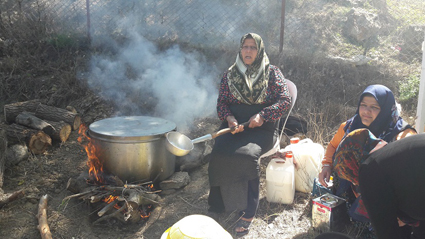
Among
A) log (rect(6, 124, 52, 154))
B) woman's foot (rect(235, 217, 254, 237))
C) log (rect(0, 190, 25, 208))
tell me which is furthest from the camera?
log (rect(6, 124, 52, 154))

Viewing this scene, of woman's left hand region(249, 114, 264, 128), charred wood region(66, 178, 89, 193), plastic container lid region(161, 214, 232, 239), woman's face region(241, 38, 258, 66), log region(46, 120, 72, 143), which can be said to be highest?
woman's face region(241, 38, 258, 66)

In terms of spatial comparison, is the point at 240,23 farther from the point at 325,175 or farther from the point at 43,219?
the point at 43,219

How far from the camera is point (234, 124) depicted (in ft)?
11.5

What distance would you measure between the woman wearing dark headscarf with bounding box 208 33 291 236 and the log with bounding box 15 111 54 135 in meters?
2.56

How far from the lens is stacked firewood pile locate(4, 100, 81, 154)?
4367 millimetres

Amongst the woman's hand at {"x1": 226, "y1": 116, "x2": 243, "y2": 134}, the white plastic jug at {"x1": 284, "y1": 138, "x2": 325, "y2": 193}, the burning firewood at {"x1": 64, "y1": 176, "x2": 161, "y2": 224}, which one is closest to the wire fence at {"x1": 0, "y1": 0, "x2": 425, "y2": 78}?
the white plastic jug at {"x1": 284, "y1": 138, "x2": 325, "y2": 193}

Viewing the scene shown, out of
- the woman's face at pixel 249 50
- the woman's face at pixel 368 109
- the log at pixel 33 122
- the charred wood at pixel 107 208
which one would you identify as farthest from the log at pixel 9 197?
the woman's face at pixel 368 109

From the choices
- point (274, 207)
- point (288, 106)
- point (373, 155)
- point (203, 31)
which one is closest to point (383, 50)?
point (203, 31)

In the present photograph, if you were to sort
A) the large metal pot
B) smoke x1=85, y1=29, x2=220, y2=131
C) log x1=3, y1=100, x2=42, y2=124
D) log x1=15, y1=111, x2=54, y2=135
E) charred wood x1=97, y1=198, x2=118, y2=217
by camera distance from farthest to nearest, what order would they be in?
smoke x1=85, y1=29, x2=220, y2=131, log x1=3, y1=100, x2=42, y2=124, log x1=15, y1=111, x2=54, y2=135, the large metal pot, charred wood x1=97, y1=198, x2=118, y2=217

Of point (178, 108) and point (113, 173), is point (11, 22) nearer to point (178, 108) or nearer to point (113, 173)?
point (178, 108)

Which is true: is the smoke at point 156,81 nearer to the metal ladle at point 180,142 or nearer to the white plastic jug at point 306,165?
the metal ladle at point 180,142

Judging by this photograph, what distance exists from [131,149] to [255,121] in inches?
55.1

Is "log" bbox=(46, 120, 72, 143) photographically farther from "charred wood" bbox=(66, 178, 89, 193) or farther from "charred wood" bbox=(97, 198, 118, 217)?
"charred wood" bbox=(97, 198, 118, 217)

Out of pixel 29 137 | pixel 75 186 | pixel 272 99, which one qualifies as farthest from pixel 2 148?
pixel 272 99
